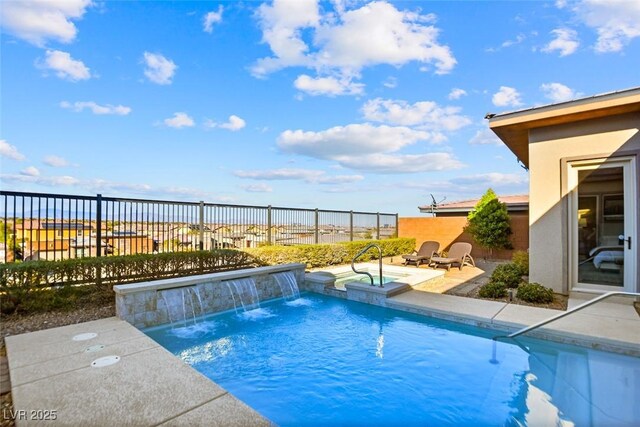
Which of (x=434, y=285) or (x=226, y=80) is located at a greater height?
(x=226, y=80)

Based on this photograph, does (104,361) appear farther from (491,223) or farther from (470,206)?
(470,206)

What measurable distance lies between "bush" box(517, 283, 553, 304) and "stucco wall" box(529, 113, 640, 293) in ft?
2.33

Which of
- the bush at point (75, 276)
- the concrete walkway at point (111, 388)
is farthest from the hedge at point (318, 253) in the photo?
the concrete walkway at point (111, 388)

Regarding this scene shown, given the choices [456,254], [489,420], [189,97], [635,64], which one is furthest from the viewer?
[456,254]

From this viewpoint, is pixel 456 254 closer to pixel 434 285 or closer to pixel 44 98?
pixel 434 285

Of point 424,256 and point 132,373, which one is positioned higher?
point 424,256

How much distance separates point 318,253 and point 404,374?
268 inches

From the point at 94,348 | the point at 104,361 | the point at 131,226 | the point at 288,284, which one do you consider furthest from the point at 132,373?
the point at 131,226

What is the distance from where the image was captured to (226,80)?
33.1 feet

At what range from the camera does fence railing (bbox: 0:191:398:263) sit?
5.55 m

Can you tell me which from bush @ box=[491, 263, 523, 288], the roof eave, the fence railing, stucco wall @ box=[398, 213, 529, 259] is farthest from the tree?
the fence railing

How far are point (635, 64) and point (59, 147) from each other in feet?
42.5

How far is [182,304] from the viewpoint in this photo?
5.33m

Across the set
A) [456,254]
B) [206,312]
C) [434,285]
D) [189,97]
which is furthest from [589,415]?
[189,97]
